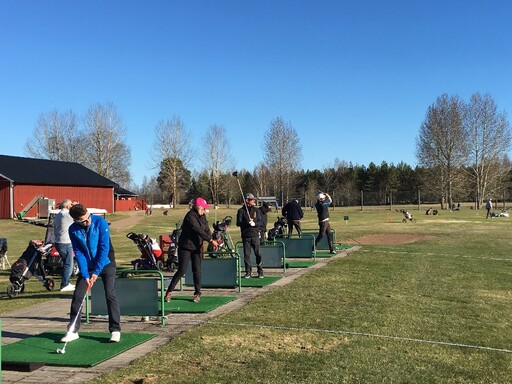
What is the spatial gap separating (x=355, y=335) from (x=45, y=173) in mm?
51273

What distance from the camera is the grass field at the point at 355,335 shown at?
5402 millimetres

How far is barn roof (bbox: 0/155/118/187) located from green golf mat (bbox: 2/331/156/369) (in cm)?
4430

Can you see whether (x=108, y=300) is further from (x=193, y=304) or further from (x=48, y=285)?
(x=48, y=285)

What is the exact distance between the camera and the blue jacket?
672 cm

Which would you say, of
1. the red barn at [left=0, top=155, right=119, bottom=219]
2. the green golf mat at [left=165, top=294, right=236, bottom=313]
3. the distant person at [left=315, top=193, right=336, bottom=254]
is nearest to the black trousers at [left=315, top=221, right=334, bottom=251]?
the distant person at [left=315, top=193, right=336, bottom=254]

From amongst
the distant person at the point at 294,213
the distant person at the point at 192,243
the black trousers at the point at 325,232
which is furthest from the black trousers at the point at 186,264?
A: the distant person at the point at 294,213

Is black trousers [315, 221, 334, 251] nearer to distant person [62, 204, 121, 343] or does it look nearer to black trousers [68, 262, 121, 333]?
black trousers [68, 262, 121, 333]

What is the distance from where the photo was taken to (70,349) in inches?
254

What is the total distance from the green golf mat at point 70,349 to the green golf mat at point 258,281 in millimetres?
4680

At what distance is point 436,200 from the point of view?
8788cm

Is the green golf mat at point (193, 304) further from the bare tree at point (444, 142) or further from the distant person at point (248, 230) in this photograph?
the bare tree at point (444, 142)

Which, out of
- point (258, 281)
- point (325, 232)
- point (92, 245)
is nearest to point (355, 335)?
point (92, 245)

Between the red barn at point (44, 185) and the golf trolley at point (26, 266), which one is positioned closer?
the golf trolley at point (26, 266)

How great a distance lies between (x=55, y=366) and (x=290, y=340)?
112 inches
